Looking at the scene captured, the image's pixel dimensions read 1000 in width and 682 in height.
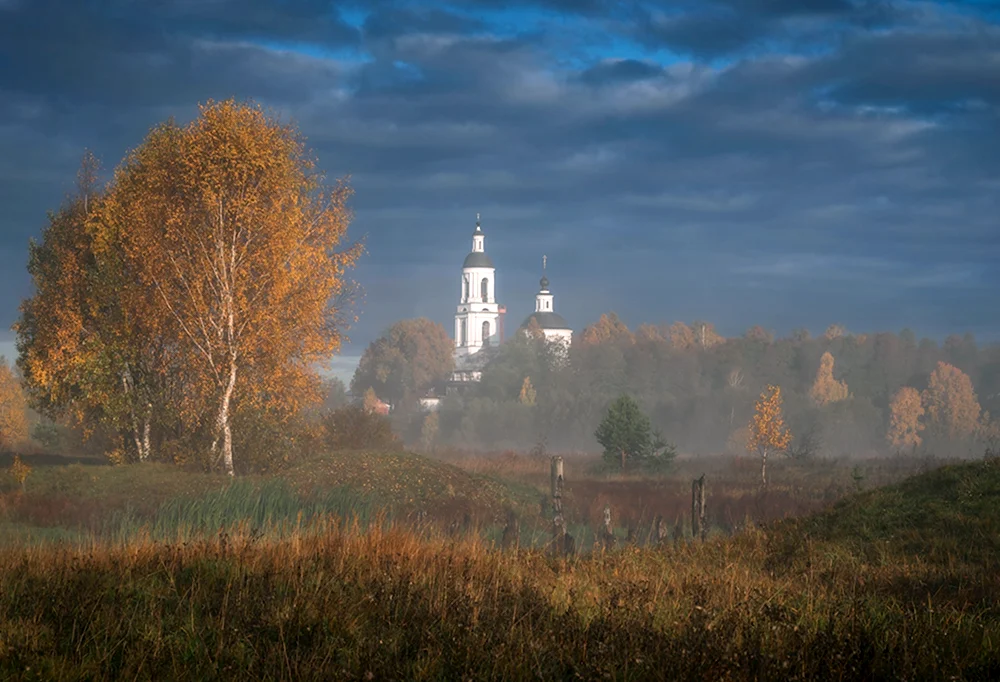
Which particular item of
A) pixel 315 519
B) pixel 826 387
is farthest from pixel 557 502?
pixel 826 387

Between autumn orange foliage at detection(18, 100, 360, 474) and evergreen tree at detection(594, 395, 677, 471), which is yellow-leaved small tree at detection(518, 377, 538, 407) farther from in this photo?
autumn orange foliage at detection(18, 100, 360, 474)

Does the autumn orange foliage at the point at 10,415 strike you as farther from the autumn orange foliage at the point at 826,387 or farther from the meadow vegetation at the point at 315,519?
the autumn orange foliage at the point at 826,387

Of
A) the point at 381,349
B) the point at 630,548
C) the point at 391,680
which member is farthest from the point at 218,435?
the point at 381,349

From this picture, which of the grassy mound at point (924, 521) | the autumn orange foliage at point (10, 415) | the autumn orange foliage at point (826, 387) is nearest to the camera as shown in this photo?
the grassy mound at point (924, 521)

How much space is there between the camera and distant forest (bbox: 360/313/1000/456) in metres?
128

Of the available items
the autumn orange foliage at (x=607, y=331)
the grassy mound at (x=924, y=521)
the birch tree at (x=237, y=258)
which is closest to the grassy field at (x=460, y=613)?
the grassy mound at (x=924, y=521)

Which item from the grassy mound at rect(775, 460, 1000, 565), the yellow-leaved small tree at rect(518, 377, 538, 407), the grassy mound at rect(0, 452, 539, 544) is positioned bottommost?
the grassy mound at rect(0, 452, 539, 544)

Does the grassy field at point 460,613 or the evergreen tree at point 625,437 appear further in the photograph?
the evergreen tree at point 625,437

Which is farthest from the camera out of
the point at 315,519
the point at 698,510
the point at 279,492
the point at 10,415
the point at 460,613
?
the point at 10,415

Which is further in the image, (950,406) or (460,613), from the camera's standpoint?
(950,406)

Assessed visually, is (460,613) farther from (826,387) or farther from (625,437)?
(826,387)

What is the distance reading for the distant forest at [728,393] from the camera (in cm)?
12850

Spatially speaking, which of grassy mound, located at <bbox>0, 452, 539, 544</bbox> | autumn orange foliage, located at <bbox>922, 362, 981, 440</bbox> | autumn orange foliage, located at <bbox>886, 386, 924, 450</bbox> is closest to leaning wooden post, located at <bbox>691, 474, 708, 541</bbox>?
grassy mound, located at <bbox>0, 452, 539, 544</bbox>

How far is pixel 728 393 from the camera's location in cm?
13450
